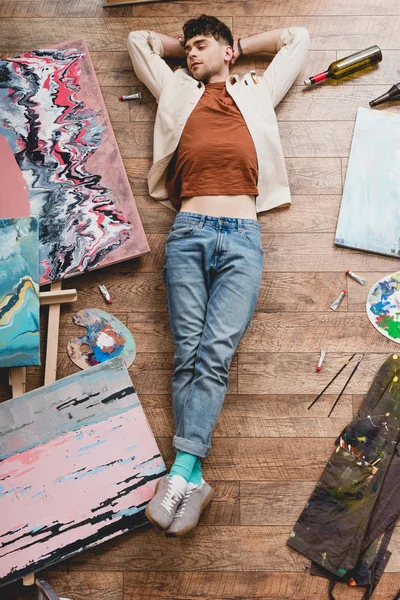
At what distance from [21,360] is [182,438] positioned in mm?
499

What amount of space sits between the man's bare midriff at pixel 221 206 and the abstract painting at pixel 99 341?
16.3 inches

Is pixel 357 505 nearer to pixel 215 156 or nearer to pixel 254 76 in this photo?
pixel 215 156

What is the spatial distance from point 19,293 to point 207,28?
1014 mm

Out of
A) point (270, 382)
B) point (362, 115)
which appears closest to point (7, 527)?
point (270, 382)

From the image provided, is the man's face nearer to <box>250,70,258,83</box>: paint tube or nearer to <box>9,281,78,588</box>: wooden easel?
<box>250,70,258,83</box>: paint tube

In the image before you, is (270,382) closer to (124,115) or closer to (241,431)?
(241,431)

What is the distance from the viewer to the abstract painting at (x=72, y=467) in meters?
1.73

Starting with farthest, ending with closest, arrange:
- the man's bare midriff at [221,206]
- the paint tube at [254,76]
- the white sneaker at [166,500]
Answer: the paint tube at [254,76]
the man's bare midriff at [221,206]
the white sneaker at [166,500]

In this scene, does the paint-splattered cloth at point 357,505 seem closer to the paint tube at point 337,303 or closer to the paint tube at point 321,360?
the paint tube at point 321,360

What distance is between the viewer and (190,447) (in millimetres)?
1720

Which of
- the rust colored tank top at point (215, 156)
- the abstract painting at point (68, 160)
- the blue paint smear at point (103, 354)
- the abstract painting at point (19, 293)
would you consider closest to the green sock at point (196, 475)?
the blue paint smear at point (103, 354)

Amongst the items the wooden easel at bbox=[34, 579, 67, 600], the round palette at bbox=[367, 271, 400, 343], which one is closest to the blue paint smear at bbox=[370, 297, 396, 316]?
the round palette at bbox=[367, 271, 400, 343]

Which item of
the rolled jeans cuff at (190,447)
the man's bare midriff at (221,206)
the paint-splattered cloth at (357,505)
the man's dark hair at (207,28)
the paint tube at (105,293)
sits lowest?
the paint-splattered cloth at (357,505)

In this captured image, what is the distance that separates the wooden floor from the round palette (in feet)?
0.09
